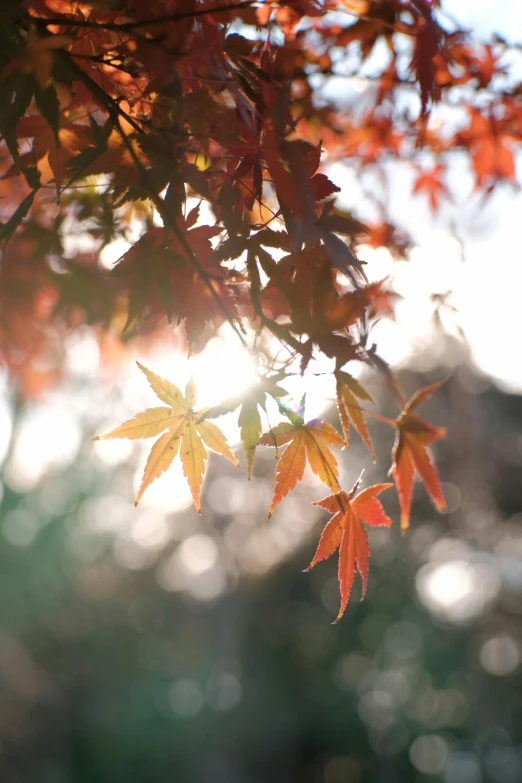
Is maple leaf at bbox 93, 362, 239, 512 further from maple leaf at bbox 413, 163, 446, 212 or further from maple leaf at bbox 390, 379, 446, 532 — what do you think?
maple leaf at bbox 413, 163, 446, 212

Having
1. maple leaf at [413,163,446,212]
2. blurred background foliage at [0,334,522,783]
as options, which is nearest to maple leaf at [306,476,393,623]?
maple leaf at [413,163,446,212]

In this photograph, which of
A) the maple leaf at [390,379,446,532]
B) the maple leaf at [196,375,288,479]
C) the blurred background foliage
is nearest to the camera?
the maple leaf at [390,379,446,532]

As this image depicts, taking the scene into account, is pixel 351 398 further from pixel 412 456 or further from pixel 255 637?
pixel 255 637

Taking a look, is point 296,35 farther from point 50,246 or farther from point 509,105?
point 50,246

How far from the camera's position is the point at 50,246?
158 centimetres

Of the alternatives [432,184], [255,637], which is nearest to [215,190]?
[432,184]

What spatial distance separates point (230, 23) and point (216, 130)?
6.2 inches

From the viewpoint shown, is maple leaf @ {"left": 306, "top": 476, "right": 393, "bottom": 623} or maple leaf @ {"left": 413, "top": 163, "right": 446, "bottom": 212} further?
maple leaf @ {"left": 413, "top": 163, "right": 446, "bottom": 212}

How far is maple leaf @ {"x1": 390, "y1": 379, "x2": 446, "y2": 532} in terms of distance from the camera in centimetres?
73

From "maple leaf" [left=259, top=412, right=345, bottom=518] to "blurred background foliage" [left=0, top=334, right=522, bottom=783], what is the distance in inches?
351

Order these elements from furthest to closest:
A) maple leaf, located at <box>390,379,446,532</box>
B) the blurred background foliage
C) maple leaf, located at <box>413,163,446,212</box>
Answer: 1. the blurred background foliage
2. maple leaf, located at <box>413,163,446,212</box>
3. maple leaf, located at <box>390,379,446,532</box>

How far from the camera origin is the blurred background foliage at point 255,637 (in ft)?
34.2

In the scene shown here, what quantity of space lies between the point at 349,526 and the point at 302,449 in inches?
5.4

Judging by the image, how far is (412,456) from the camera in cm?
75
